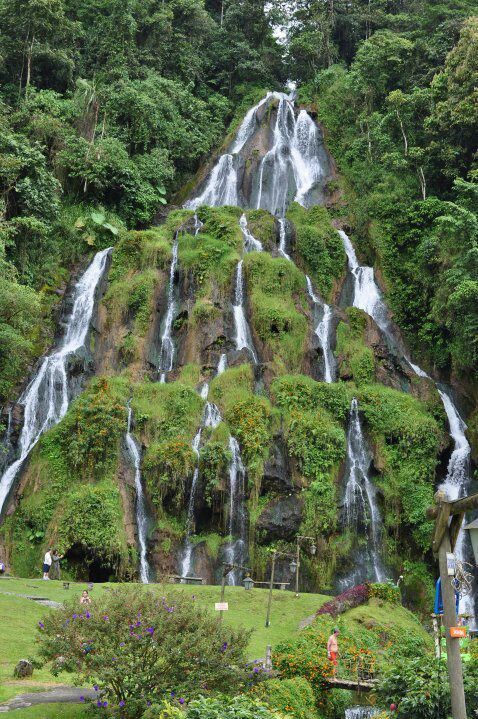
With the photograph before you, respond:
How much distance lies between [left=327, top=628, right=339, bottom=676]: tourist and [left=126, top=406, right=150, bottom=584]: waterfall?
10.1 metres

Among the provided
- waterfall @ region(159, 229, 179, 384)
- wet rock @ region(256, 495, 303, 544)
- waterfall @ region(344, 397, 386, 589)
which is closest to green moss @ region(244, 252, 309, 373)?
waterfall @ region(159, 229, 179, 384)

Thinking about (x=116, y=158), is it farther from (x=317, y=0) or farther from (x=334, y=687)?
(x=334, y=687)

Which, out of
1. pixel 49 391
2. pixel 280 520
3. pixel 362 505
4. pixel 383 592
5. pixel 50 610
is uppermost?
pixel 49 391

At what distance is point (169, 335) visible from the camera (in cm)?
3281

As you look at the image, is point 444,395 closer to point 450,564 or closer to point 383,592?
point 383,592

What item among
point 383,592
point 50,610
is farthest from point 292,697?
point 383,592

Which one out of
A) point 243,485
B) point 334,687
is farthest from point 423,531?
point 334,687

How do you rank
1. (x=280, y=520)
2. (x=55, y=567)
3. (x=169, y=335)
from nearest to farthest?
(x=55, y=567) < (x=280, y=520) < (x=169, y=335)

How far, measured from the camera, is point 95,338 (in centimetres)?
3275

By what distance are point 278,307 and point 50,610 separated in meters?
22.8

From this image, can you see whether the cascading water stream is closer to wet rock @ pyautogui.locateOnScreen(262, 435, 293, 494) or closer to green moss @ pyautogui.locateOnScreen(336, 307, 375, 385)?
green moss @ pyautogui.locateOnScreen(336, 307, 375, 385)

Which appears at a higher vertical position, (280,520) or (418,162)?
(418,162)

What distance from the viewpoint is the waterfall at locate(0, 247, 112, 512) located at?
27422 mm

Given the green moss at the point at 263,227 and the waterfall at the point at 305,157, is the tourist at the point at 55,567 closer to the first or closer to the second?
the green moss at the point at 263,227
